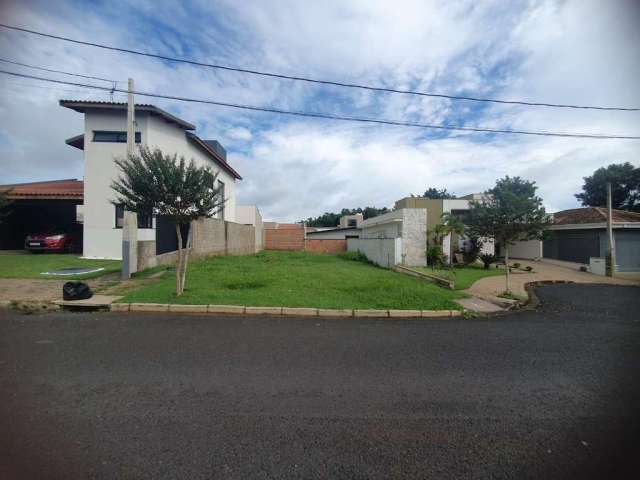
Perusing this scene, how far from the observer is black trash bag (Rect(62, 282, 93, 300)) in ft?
23.4

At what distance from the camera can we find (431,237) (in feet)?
65.8

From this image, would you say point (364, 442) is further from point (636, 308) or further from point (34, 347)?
point (636, 308)

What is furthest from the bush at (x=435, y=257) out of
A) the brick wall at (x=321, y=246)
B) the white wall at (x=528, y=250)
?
the brick wall at (x=321, y=246)

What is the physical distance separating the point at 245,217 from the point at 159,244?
1431 centimetres

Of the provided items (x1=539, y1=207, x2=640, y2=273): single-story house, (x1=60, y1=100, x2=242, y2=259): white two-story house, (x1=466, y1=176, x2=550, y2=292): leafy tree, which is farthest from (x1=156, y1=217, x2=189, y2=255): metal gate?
(x1=539, y1=207, x2=640, y2=273): single-story house

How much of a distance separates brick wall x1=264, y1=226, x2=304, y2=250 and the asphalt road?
23.1m

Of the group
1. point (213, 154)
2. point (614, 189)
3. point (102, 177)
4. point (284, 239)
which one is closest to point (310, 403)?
point (102, 177)

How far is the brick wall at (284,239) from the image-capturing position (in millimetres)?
28766

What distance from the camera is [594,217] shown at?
19.4m

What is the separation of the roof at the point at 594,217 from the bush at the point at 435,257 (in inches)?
395

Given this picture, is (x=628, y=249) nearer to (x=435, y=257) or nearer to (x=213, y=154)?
Answer: (x=435, y=257)

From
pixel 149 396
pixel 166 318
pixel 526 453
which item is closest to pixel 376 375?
pixel 526 453

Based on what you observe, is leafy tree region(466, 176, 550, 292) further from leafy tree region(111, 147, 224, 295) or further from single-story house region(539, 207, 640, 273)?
single-story house region(539, 207, 640, 273)

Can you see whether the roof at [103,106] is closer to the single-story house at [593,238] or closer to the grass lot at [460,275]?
the grass lot at [460,275]
